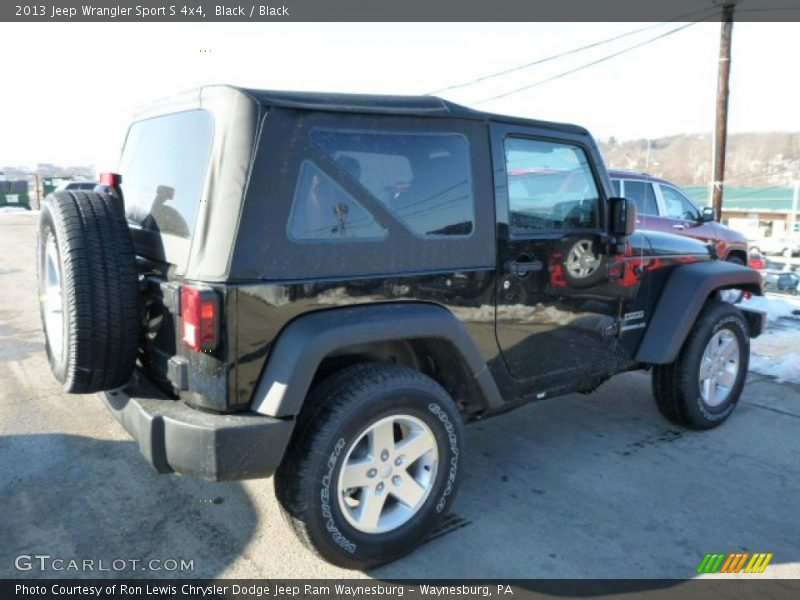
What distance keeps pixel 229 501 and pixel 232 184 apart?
68.7 inches

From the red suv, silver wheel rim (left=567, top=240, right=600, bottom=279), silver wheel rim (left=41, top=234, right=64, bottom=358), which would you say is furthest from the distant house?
silver wheel rim (left=41, top=234, right=64, bottom=358)

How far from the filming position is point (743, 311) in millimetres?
4777

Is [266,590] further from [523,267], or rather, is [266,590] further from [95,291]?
[523,267]

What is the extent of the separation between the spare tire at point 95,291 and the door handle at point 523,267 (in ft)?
5.81

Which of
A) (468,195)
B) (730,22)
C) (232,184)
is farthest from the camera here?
(730,22)

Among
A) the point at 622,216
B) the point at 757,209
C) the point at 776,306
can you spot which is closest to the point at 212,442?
the point at 622,216

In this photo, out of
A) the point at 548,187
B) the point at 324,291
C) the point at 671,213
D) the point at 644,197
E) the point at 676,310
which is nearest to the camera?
the point at 324,291

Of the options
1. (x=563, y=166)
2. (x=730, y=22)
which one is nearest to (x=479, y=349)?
(x=563, y=166)

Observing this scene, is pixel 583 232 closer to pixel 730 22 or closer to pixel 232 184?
pixel 232 184

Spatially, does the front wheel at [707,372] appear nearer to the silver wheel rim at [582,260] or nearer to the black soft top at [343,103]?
the silver wheel rim at [582,260]

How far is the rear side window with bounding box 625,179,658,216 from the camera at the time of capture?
8.90 metres

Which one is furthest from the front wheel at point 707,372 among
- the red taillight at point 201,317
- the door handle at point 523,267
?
the red taillight at point 201,317

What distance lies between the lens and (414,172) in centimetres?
291

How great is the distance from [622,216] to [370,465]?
2065mm
